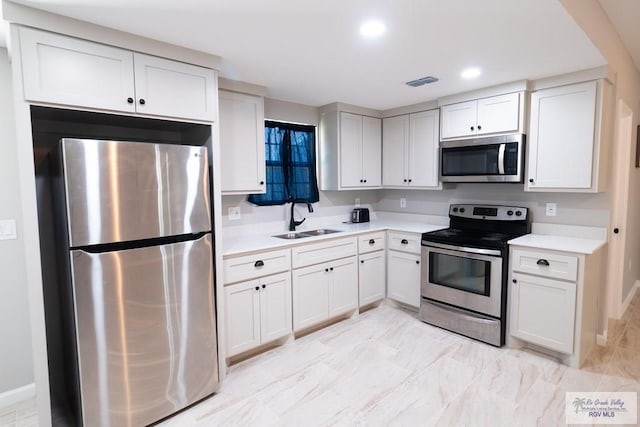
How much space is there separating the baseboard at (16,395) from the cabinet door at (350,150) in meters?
3.05

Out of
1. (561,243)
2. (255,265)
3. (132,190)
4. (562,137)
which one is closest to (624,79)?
(562,137)

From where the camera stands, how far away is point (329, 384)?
2400 millimetres

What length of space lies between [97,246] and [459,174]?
3087 millimetres

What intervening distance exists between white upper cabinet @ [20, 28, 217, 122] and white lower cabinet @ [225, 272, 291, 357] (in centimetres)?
130

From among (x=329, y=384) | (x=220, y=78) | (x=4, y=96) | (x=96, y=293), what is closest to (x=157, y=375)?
(x=96, y=293)

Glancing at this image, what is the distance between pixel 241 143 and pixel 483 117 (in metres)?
2.23

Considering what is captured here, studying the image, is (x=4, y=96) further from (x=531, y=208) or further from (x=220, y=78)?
(x=531, y=208)

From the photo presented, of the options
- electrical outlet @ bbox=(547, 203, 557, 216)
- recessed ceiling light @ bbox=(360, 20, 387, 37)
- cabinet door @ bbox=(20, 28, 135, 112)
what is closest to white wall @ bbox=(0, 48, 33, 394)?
cabinet door @ bbox=(20, 28, 135, 112)

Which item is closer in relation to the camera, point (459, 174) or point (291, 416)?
point (291, 416)

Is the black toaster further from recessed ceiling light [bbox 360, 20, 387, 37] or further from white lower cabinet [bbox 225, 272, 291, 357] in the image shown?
recessed ceiling light [bbox 360, 20, 387, 37]

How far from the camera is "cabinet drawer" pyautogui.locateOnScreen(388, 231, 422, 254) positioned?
3447 millimetres

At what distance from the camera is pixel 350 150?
381 centimetres

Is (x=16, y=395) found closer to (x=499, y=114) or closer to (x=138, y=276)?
(x=138, y=276)

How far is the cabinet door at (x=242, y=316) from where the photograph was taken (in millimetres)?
2547
